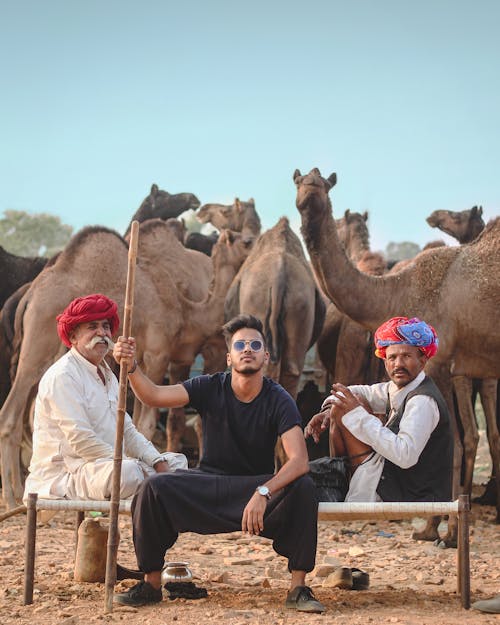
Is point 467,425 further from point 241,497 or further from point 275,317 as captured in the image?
→ point 241,497

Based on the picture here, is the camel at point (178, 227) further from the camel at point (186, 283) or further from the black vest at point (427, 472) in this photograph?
the black vest at point (427, 472)

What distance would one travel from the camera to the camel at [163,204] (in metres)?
16.7

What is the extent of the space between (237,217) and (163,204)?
2.72 metres

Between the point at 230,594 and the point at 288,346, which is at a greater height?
the point at 288,346

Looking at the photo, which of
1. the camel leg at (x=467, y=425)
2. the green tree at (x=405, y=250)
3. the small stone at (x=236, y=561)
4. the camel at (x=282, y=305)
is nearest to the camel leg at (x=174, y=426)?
the camel at (x=282, y=305)

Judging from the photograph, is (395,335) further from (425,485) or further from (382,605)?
(382,605)

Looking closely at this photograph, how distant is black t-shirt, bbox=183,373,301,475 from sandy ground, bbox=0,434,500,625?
0.70 metres

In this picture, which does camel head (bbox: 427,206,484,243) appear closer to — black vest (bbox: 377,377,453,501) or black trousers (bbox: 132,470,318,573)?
black vest (bbox: 377,377,453,501)

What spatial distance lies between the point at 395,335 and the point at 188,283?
7.67 meters

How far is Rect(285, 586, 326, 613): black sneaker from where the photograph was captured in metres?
4.57

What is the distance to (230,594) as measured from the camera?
520 centimetres

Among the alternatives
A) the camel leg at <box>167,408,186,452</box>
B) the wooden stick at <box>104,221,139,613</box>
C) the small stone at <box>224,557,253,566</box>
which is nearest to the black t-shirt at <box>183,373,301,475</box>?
the wooden stick at <box>104,221,139,613</box>

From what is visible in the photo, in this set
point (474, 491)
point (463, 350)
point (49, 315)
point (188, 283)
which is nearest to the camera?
point (463, 350)

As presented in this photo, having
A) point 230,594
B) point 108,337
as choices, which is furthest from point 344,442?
point 108,337
